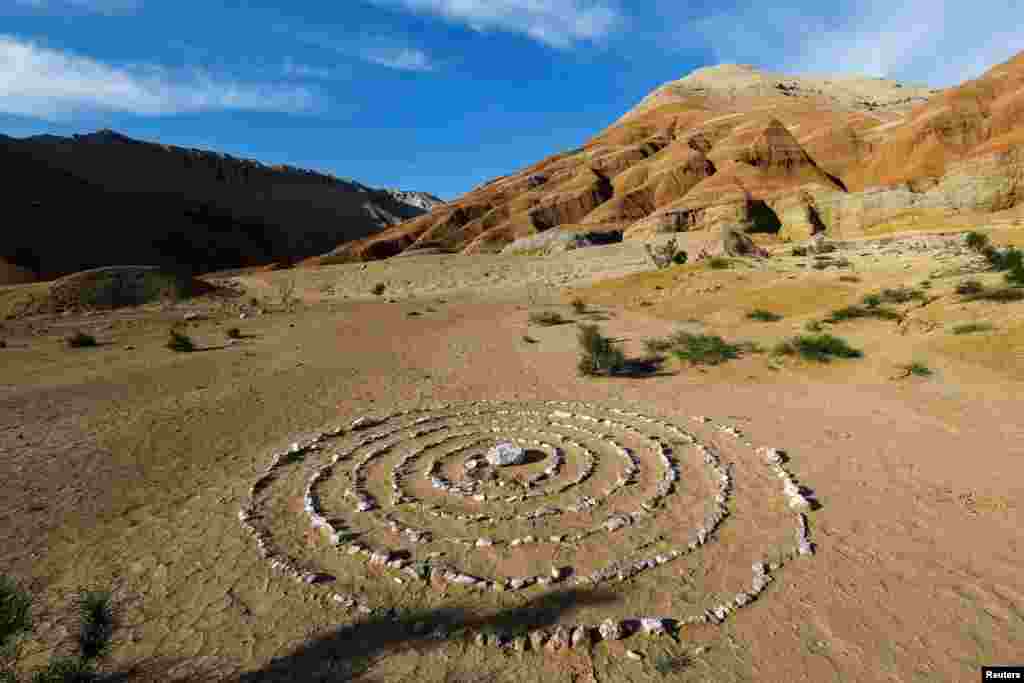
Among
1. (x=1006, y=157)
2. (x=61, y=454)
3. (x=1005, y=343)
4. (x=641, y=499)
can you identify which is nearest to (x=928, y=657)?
(x=641, y=499)

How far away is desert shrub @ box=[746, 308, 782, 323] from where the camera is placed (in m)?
16.4

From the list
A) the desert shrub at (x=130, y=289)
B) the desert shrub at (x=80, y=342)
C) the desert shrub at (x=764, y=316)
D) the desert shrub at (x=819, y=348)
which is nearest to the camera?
the desert shrub at (x=819, y=348)

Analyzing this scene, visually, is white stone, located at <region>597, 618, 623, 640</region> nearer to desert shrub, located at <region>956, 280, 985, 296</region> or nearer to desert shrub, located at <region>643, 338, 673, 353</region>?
desert shrub, located at <region>643, 338, 673, 353</region>

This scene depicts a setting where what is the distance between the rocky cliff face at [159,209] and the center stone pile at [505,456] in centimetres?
5000

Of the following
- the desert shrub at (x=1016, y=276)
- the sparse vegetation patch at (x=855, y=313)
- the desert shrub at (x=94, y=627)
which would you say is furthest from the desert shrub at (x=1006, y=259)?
the desert shrub at (x=94, y=627)

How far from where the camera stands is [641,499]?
675 cm

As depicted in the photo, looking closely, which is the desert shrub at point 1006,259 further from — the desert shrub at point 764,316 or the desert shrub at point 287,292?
the desert shrub at point 287,292

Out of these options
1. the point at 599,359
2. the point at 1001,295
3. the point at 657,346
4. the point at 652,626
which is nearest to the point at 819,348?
the point at 657,346

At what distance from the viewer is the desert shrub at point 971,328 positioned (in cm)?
1155

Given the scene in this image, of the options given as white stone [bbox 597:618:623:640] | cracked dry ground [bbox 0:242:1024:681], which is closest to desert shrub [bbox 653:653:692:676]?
cracked dry ground [bbox 0:242:1024:681]

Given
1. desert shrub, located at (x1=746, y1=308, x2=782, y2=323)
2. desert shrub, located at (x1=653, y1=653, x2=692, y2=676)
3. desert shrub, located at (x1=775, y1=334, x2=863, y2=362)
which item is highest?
desert shrub, located at (x1=746, y1=308, x2=782, y2=323)

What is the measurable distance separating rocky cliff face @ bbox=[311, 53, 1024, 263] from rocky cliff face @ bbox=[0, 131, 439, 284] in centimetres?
2146

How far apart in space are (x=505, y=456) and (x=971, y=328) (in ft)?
37.3

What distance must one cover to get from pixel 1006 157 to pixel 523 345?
4758 centimetres
